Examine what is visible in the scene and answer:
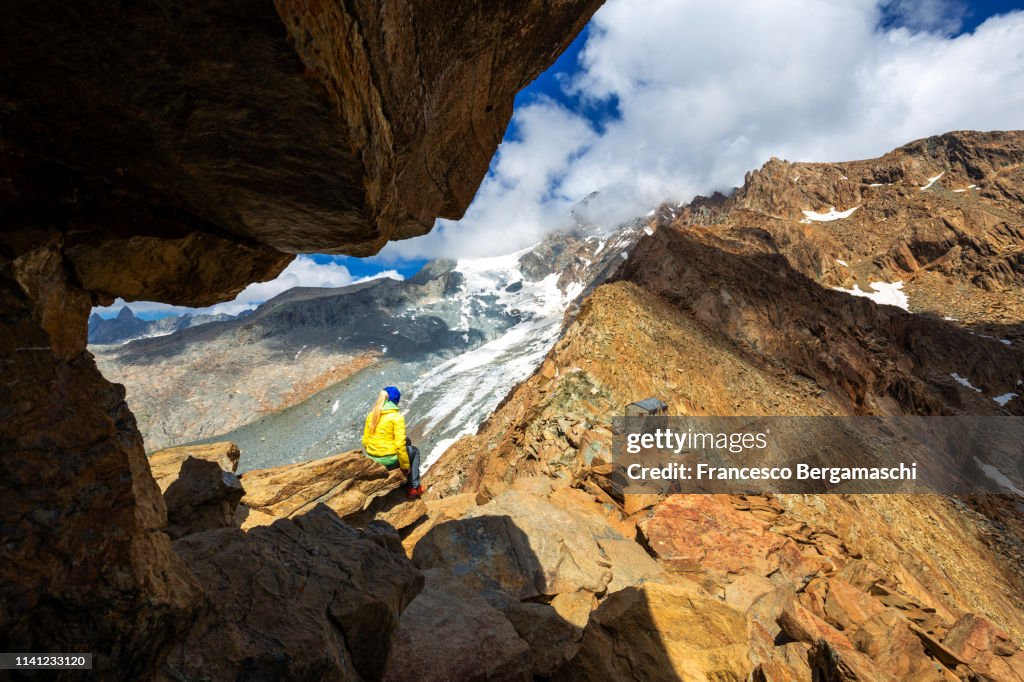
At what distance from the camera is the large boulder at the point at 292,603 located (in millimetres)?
2646

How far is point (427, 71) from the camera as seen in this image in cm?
383

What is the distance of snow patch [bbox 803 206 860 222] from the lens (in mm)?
88387

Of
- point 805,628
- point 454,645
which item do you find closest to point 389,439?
point 454,645

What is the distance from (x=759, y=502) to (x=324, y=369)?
8629cm

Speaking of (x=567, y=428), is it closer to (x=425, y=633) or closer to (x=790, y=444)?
(x=790, y=444)

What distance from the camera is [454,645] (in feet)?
12.6

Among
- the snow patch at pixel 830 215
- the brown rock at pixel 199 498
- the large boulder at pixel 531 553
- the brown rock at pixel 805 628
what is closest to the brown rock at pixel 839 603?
Result: the brown rock at pixel 805 628

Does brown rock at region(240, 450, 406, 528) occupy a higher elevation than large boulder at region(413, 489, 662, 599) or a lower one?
higher

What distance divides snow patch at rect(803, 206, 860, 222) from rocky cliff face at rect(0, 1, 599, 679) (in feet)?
366

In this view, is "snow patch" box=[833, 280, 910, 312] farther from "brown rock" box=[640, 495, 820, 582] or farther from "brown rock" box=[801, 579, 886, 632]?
"brown rock" box=[801, 579, 886, 632]

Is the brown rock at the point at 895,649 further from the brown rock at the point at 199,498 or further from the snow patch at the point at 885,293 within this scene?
the snow patch at the point at 885,293

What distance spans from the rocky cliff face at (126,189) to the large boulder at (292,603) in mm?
203

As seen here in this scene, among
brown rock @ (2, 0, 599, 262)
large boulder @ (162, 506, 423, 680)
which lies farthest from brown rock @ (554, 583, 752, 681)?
brown rock @ (2, 0, 599, 262)

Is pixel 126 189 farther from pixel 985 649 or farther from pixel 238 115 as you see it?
pixel 985 649
